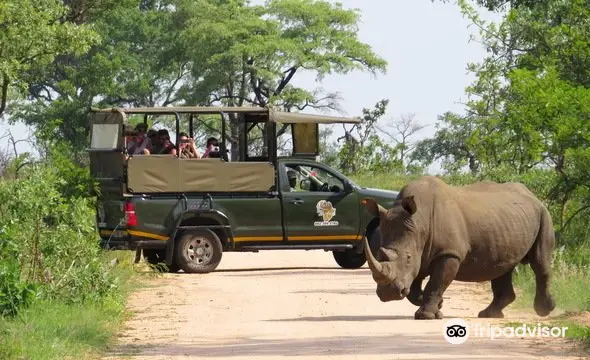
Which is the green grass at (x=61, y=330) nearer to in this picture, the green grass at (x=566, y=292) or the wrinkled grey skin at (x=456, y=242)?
the wrinkled grey skin at (x=456, y=242)

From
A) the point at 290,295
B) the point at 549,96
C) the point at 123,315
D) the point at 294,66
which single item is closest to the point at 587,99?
the point at 549,96

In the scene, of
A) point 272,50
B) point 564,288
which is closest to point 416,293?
point 564,288

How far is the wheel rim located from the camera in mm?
25188

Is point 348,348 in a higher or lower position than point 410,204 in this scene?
lower

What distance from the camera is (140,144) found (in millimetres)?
25781

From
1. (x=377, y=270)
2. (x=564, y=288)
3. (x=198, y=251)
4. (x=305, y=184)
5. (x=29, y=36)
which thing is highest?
(x=29, y=36)

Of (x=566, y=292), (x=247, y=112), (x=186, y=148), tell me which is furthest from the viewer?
(x=247, y=112)

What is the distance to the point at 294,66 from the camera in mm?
68500

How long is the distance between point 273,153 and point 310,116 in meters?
1.09

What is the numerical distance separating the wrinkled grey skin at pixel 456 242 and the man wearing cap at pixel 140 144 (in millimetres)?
8390

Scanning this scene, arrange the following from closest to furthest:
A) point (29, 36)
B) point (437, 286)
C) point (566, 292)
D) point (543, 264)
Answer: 1. point (437, 286)
2. point (543, 264)
3. point (566, 292)
4. point (29, 36)

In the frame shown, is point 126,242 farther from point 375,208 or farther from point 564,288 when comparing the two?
point 375,208

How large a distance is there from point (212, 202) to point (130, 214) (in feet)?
4.67

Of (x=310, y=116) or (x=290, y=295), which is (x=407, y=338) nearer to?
(x=290, y=295)
